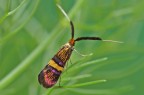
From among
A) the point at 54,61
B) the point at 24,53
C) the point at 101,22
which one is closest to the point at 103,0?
the point at 101,22

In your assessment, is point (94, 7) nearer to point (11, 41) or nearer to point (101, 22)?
point (101, 22)

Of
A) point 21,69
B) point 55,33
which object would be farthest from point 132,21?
point 21,69

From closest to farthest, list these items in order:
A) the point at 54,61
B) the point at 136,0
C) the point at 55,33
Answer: the point at 54,61, the point at 55,33, the point at 136,0

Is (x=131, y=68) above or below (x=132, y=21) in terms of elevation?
below

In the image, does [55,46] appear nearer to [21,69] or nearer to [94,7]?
[94,7]

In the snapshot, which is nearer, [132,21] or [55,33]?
[55,33]

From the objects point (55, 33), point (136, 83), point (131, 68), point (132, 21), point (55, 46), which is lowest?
point (136, 83)

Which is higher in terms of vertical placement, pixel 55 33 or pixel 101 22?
pixel 55 33

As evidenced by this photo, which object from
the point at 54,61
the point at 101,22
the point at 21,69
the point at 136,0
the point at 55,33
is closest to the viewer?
the point at 54,61

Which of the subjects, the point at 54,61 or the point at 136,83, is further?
the point at 136,83
